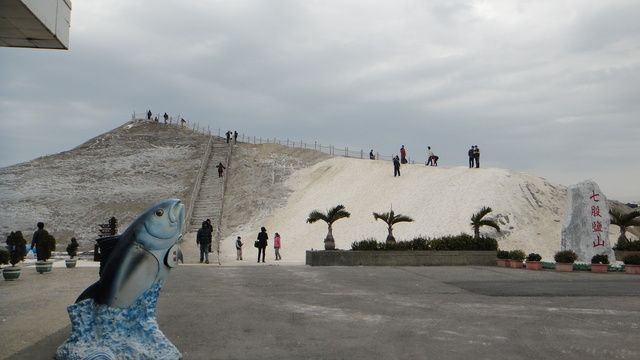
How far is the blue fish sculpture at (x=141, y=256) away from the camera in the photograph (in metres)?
5.68

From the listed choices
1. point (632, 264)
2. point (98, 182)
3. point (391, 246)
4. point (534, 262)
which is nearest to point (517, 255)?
point (534, 262)

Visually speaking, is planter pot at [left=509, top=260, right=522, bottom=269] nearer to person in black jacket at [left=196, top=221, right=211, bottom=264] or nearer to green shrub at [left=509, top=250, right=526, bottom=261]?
A: green shrub at [left=509, top=250, right=526, bottom=261]

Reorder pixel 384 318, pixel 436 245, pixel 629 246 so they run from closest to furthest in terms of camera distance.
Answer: pixel 384 318, pixel 436 245, pixel 629 246

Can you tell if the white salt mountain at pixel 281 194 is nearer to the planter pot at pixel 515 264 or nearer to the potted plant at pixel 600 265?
the planter pot at pixel 515 264

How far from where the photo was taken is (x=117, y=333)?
18.9ft

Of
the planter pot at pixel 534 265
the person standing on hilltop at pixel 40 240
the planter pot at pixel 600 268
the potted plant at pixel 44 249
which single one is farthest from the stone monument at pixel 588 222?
the person standing on hilltop at pixel 40 240

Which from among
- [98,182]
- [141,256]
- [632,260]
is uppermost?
[98,182]

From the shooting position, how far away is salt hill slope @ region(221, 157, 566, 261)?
2692 centimetres

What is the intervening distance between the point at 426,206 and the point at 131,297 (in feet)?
83.3

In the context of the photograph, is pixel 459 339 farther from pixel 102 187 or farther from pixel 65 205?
pixel 102 187

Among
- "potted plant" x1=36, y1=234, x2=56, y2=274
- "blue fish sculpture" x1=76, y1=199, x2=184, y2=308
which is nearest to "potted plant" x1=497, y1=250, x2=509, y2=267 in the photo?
"potted plant" x1=36, y1=234, x2=56, y2=274

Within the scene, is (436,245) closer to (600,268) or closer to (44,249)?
(600,268)

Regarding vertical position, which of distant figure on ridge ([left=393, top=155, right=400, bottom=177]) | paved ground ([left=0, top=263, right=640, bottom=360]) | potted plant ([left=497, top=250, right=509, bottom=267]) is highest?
distant figure on ridge ([left=393, top=155, right=400, bottom=177])

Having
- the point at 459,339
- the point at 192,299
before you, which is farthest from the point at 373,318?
the point at 192,299
